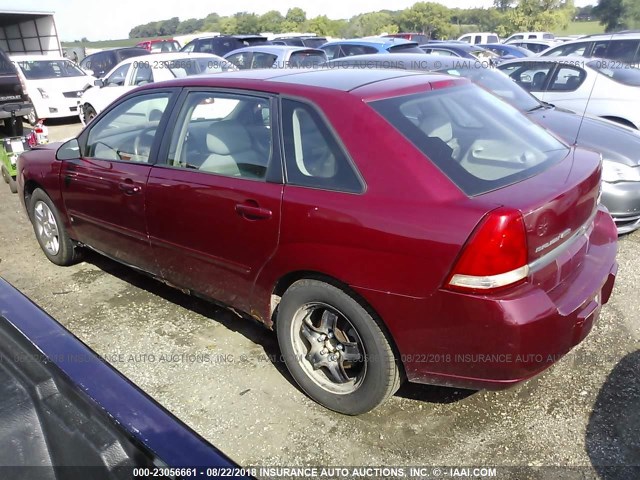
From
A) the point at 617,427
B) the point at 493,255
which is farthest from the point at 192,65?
the point at 617,427

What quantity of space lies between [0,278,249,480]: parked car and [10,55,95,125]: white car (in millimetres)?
11752

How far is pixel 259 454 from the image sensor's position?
8.22 feet

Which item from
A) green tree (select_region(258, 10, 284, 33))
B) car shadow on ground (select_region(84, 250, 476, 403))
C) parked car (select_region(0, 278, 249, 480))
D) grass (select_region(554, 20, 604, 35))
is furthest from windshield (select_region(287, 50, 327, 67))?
green tree (select_region(258, 10, 284, 33))

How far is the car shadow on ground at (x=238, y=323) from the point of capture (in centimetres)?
288

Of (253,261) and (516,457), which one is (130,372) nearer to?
(253,261)

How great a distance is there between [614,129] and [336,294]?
155 inches

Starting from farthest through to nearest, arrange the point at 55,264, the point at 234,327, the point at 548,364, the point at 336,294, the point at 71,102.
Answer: the point at 71,102, the point at 55,264, the point at 234,327, the point at 336,294, the point at 548,364

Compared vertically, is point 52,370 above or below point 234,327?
above

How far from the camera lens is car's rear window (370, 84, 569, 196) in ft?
7.79

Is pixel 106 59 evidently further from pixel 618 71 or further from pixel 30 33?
pixel 618 71

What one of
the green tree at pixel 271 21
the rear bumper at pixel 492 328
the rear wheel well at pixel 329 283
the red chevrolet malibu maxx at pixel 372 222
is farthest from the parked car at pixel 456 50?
the green tree at pixel 271 21

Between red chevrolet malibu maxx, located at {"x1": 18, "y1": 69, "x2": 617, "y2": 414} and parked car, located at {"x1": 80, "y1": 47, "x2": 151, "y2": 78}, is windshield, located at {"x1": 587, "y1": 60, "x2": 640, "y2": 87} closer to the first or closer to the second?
red chevrolet malibu maxx, located at {"x1": 18, "y1": 69, "x2": 617, "y2": 414}

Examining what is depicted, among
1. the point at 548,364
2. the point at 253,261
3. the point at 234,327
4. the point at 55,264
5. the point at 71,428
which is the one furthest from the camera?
the point at 55,264

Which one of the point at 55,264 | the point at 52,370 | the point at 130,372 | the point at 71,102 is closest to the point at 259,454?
the point at 130,372
